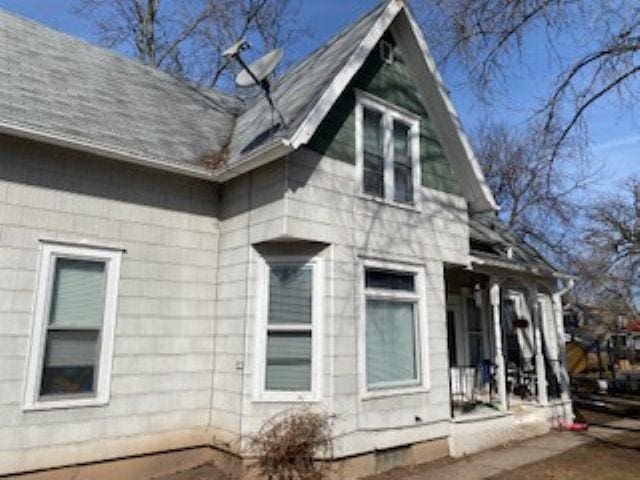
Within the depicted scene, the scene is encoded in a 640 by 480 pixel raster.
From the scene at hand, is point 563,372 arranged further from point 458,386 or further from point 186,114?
point 186,114

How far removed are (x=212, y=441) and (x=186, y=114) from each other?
5.91 m

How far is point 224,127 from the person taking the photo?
1056 cm

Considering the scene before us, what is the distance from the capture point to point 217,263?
870 cm

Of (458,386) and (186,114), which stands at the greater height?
(186,114)

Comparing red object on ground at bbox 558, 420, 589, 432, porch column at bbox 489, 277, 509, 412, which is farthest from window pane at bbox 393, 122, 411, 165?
red object on ground at bbox 558, 420, 589, 432

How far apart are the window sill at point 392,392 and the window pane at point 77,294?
13.2ft

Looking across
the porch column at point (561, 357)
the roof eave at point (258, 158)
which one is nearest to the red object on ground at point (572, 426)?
the porch column at point (561, 357)

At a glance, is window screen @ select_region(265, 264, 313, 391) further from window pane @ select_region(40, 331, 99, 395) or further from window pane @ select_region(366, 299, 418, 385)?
window pane @ select_region(40, 331, 99, 395)

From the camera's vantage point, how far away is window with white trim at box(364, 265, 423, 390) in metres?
8.43

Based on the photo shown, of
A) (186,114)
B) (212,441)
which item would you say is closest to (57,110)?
(186,114)

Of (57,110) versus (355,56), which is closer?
(57,110)

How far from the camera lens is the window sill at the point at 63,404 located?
21.4 feet

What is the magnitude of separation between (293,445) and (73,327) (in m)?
3.33

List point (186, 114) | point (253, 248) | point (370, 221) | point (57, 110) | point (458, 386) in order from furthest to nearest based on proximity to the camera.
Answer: point (458, 386) → point (186, 114) → point (370, 221) → point (253, 248) → point (57, 110)
